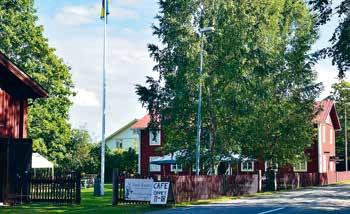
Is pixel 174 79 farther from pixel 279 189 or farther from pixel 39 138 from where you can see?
pixel 39 138

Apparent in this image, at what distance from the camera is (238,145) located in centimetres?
3684

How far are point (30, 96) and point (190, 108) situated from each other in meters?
10.7

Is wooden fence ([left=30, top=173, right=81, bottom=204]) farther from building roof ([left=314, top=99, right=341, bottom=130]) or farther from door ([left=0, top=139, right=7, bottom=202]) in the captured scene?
building roof ([left=314, top=99, right=341, bottom=130])

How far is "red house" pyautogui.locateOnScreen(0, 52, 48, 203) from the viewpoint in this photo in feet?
89.8

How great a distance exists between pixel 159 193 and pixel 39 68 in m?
27.9

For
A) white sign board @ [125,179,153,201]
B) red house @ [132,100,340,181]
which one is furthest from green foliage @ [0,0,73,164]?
white sign board @ [125,179,153,201]

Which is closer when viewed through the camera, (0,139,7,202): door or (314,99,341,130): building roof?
(0,139,7,202): door

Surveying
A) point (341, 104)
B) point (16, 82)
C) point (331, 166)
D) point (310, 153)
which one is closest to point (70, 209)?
point (16, 82)

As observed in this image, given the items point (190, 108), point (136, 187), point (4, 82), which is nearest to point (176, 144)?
point (190, 108)

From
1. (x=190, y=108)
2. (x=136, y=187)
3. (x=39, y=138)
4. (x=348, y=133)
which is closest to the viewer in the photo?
(x=136, y=187)

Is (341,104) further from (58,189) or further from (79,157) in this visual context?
(58,189)

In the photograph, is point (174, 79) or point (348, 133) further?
point (348, 133)

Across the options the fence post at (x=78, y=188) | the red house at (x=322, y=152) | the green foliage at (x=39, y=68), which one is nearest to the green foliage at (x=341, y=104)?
the red house at (x=322, y=152)

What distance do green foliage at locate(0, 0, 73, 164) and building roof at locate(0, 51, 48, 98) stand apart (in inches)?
844
